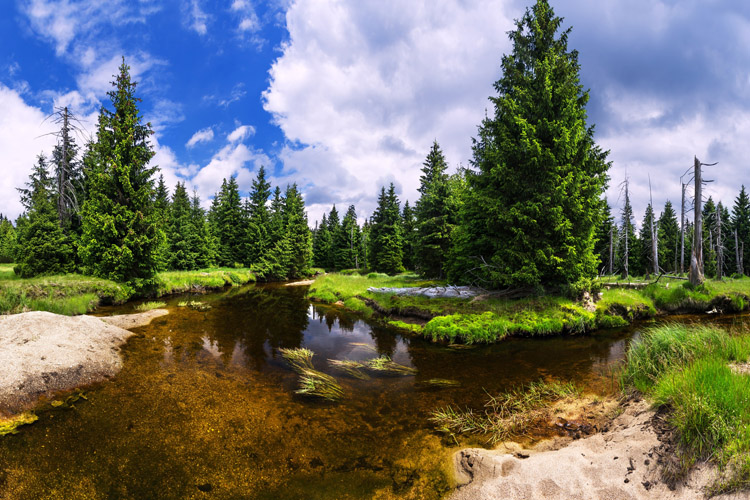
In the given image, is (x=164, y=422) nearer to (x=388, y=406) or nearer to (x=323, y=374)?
(x=323, y=374)

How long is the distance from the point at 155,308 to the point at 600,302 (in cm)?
2420

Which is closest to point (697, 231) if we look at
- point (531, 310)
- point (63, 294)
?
point (531, 310)

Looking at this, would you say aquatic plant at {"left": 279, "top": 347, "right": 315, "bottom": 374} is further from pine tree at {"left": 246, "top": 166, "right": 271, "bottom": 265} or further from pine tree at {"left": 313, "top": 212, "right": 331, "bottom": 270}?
pine tree at {"left": 313, "top": 212, "right": 331, "bottom": 270}

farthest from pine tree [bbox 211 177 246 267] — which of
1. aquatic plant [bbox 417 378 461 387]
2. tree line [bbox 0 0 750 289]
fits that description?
aquatic plant [bbox 417 378 461 387]

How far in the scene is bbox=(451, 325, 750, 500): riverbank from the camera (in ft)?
9.59

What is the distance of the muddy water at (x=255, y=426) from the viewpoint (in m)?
4.16

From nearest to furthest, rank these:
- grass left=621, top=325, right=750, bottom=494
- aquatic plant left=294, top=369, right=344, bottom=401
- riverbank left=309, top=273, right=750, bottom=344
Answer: grass left=621, top=325, right=750, bottom=494, aquatic plant left=294, top=369, right=344, bottom=401, riverbank left=309, top=273, right=750, bottom=344

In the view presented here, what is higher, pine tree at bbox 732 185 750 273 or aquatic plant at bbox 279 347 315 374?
pine tree at bbox 732 185 750 273

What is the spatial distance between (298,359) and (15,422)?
5851 mm

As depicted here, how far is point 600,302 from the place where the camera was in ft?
49.5

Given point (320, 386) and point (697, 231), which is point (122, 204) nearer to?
point (320, 386)

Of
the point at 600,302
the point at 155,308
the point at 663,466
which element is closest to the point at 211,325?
the point at 155,308

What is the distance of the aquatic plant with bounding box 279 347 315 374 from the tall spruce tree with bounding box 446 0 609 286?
10315 millimetres

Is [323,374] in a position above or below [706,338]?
below
